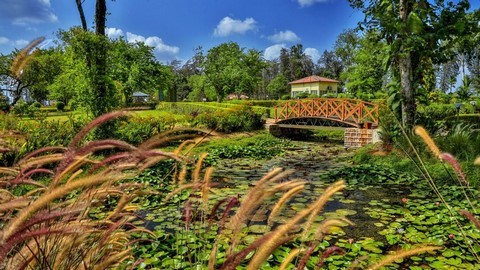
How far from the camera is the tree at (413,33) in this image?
7602 millimetres

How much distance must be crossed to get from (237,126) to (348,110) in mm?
5076

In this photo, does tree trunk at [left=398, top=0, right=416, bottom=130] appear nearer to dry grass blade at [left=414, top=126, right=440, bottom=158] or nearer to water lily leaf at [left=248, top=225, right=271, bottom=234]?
water lily leaf at [left=248, top=225, right=271, bottom=234]

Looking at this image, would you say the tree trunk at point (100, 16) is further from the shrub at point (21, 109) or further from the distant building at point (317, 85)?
the distant building at point (317, 85)

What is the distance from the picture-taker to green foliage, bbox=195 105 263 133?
14594mm

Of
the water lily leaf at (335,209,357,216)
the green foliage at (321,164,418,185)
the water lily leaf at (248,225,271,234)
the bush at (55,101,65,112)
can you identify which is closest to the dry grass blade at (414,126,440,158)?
the water lily leaf at (248,225,271,234)

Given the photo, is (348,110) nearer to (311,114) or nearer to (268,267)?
(311,114)

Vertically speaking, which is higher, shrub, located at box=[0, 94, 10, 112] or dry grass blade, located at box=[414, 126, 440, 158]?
shrub, located at box=[0, 94, 10, 112]

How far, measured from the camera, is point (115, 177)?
1.11 m

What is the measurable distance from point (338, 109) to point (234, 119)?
4.73 meters

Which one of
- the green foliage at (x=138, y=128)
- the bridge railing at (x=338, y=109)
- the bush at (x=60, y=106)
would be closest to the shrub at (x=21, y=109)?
the green foliage at (x=138, y=128)

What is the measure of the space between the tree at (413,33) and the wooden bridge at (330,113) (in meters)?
3.52

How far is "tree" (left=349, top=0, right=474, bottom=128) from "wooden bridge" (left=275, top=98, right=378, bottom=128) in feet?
11.6

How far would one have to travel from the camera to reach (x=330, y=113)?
47.7ft

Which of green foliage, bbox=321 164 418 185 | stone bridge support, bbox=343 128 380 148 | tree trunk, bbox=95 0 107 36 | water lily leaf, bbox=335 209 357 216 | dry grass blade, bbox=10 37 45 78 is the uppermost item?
tree trunk, bbox=95 0 107 36
